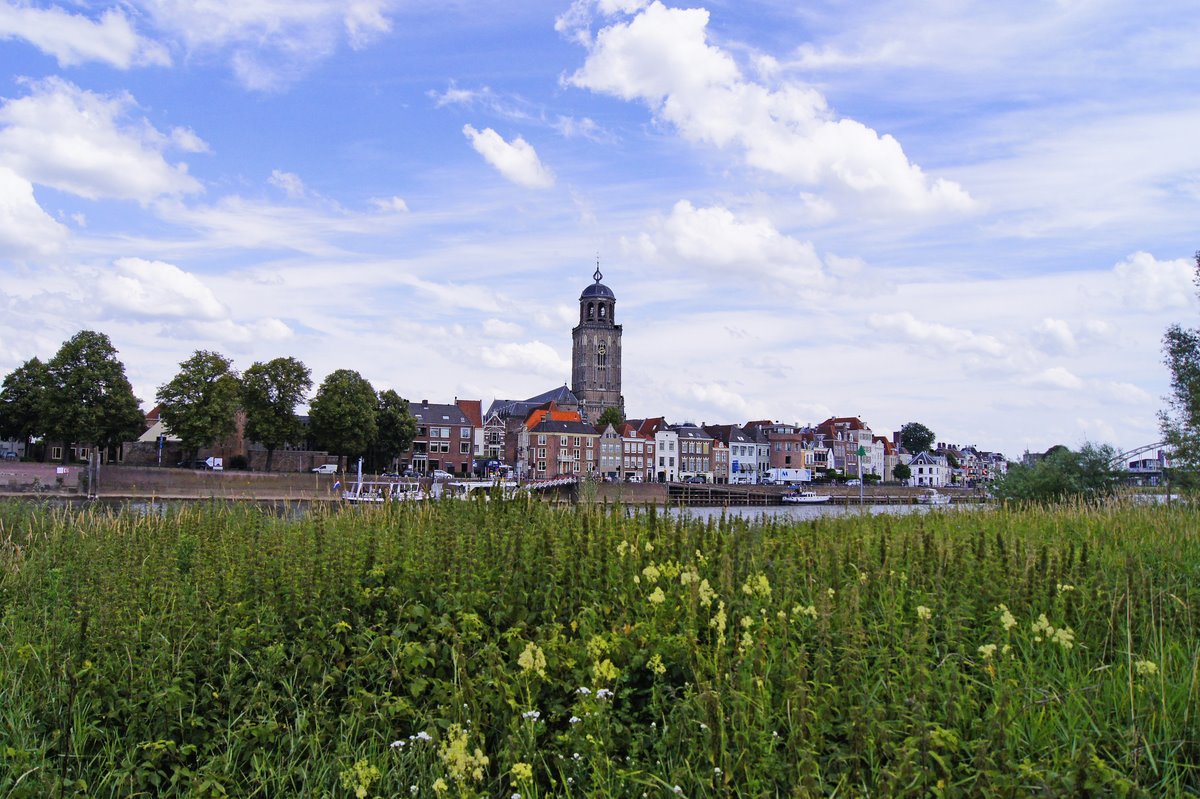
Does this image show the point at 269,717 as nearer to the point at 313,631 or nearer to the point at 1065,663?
the point at 313,631

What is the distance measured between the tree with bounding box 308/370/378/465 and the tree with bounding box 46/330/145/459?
15927 millimetres

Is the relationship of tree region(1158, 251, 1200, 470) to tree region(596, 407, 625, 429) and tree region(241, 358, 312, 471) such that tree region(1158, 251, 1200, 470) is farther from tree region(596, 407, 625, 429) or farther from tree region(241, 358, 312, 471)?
tree region(596, 407, 625, 429)

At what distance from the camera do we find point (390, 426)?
92.4 m

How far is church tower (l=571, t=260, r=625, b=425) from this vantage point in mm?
180375

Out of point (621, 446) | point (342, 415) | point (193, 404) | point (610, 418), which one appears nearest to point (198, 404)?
point (193, 404)

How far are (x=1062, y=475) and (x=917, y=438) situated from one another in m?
174

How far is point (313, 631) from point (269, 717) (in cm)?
89

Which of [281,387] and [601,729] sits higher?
[281,387]

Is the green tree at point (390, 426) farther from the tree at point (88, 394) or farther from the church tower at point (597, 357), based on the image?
the church tower at point (597, 357)

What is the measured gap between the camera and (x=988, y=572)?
7.45 m

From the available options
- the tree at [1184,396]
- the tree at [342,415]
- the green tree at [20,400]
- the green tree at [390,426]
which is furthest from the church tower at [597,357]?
the tree at [1184,396]

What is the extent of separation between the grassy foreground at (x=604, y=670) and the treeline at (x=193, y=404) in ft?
225

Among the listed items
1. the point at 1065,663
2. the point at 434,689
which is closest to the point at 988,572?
the point at 1065,663

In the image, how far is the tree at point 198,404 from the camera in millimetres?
71438
